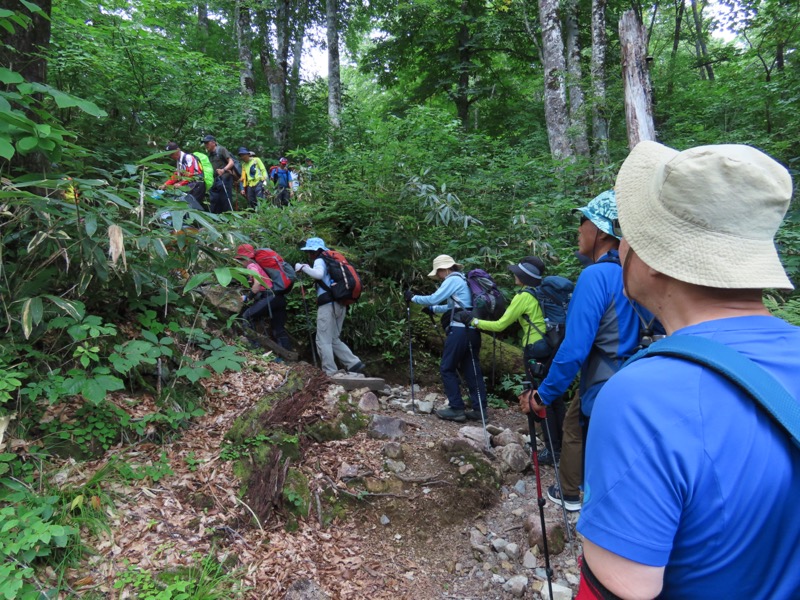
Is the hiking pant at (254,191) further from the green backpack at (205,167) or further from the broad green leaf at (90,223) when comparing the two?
the broad green leaf at (90,223)

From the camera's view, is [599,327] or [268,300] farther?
[268,300]

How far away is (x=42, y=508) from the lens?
2.69 m

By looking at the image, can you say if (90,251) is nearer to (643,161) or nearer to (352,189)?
(643,161)

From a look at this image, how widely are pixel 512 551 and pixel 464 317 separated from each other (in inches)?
117

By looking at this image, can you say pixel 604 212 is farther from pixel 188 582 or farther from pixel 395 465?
pixel 188 582

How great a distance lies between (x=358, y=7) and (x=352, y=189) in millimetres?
12521

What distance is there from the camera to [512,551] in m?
3.87

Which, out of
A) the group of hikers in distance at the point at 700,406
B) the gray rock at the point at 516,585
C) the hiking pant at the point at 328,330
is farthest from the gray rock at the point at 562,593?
the hiking pant at the point at 328,330

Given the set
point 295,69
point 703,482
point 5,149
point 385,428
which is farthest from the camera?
point 295,69

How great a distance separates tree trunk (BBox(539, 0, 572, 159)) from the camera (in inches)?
428

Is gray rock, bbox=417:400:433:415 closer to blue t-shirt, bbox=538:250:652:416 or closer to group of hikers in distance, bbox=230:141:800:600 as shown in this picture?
blue t-shirt, bbox=538:250:652:416

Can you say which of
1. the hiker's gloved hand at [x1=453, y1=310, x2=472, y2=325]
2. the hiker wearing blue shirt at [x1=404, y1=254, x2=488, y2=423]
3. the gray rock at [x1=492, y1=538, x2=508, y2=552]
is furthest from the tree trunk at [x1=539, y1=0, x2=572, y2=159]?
the gray rock at [x1=492, y1=538, x2=508, y2=552]

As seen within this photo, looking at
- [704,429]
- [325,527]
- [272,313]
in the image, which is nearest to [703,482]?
[704,429]

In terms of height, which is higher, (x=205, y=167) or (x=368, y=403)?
(x=205, y=167)
